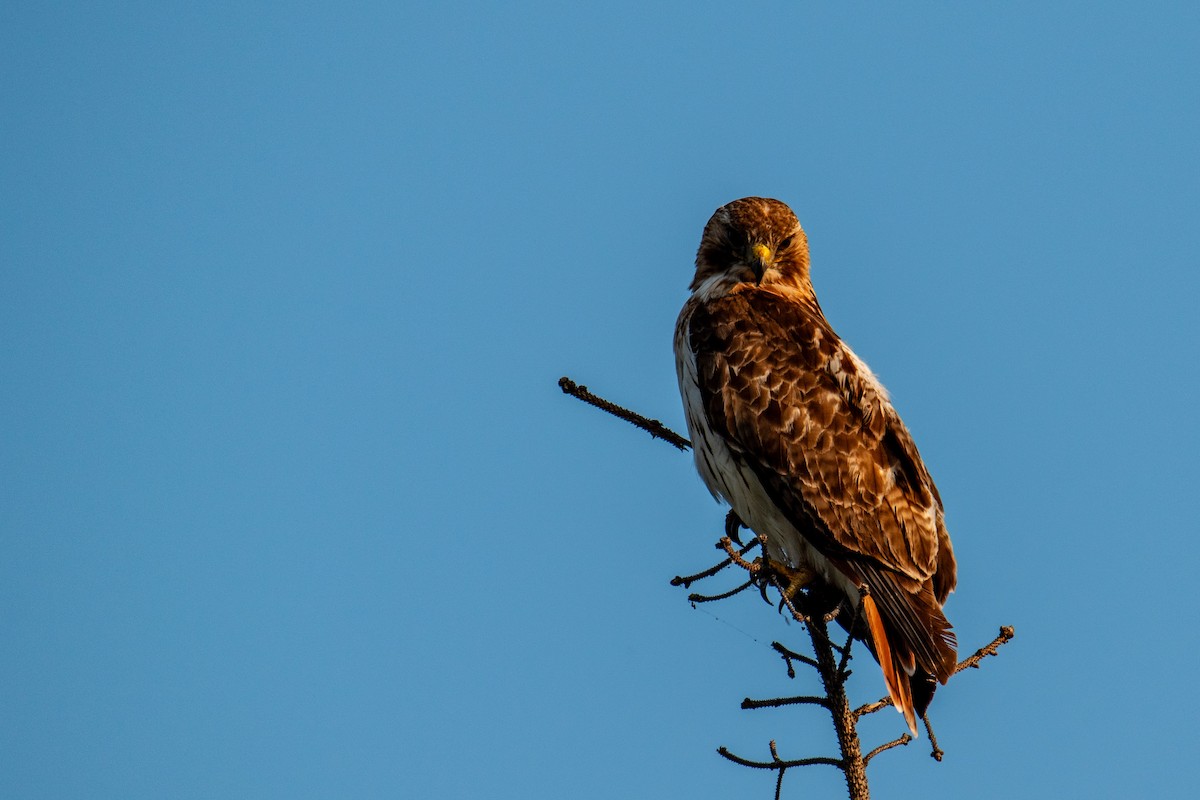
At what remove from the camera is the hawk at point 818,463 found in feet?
19.1

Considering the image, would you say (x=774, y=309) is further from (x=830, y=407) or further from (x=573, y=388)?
(x=573, y=388)

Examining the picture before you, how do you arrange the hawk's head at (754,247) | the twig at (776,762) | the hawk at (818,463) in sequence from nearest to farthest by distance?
the twig at (776,762)
the hawk at (818,463)
the hawk's head at (754,247)

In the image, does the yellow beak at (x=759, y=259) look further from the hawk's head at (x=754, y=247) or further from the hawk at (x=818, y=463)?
the hawk at (x=818, y=463)

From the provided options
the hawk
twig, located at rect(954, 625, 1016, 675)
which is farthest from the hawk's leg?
twig, located at rect(954, 625, 1016, 675)

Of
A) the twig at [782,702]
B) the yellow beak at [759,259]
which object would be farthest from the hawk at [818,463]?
the twig at [782,702]

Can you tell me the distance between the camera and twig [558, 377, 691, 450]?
4840mm

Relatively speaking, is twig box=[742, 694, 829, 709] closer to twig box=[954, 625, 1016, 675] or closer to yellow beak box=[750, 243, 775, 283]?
twig box=[954, 625, 1016, 675]

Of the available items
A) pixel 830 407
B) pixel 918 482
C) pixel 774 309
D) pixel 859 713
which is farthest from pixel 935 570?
pixel 859 713

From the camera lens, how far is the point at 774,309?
258 inches

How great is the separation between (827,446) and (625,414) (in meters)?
1.45

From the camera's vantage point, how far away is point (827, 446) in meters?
6.11

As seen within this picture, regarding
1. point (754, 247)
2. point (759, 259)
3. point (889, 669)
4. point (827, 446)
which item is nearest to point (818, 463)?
point (827, 446)

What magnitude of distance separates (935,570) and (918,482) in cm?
46

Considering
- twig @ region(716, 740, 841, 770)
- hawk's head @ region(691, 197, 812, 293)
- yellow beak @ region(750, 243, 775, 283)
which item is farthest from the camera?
hawk's head @ region(691, 197, 812, 293)
